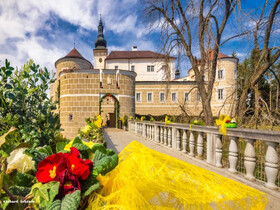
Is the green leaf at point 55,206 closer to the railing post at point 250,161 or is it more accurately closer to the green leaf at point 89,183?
the green leaf at point 89,183

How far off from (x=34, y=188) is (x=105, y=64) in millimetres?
37815

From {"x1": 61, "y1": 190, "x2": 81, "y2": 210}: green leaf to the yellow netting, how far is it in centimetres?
6

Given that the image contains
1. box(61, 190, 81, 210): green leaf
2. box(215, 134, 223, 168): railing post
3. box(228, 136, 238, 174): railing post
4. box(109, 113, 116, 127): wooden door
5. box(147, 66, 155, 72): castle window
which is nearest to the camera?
box(61, 190, 81, 210): green leaf

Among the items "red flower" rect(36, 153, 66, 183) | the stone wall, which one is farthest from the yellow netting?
the stone wall

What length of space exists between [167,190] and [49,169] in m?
0.40

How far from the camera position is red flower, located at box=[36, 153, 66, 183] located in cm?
52

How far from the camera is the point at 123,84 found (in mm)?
18031

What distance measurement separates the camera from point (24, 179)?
0.55 metres

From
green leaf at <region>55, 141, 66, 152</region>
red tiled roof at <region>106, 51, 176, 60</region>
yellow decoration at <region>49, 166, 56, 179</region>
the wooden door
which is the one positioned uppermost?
red tiled roof at <region>106, 51, 176, 60</region>

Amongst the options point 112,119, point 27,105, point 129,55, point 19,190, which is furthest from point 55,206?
point 129,55

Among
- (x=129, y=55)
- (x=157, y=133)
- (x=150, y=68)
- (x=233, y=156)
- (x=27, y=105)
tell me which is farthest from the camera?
(x=129, y=55)

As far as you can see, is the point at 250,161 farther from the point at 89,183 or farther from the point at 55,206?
the point at 55,206

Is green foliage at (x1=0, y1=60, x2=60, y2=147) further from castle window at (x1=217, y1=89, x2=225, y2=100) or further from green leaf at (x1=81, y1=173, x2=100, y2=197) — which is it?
castle window at (x1=217, y1=89, x2=225, y2=100)

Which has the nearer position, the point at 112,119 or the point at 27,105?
the point at 27,105
